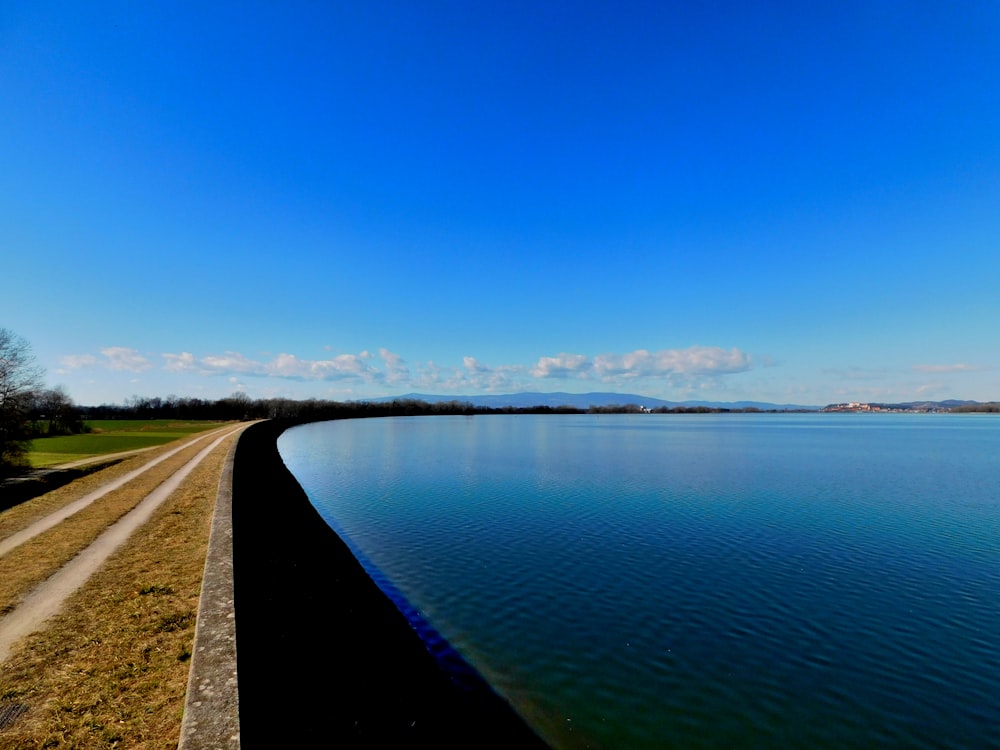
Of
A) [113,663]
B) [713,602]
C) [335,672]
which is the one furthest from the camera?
[713,602]

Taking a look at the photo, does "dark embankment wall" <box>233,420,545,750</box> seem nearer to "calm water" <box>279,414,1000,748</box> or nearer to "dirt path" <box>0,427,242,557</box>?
"calm water" <box>279,414,1000,748</box>

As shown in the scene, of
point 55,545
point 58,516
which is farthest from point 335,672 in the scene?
point 58,516

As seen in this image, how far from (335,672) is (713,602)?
836 centimetres

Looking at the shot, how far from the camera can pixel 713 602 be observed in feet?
35.9

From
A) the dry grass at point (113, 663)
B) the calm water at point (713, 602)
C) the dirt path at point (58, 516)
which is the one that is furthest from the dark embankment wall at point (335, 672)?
the dirt path at point (58, 516)

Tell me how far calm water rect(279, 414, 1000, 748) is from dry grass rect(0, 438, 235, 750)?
469 centimetres

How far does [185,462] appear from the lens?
97.3 feet

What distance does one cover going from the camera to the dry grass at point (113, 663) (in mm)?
5070

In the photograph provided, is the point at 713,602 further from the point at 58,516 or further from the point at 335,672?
the point at 58,516

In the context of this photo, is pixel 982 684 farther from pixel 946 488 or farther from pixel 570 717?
Result: pixel 946 488

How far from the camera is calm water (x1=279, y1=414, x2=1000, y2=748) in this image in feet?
23.4

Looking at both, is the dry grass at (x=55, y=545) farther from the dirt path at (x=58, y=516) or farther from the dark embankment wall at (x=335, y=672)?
the dark embankment wall at (x=335, y=672)

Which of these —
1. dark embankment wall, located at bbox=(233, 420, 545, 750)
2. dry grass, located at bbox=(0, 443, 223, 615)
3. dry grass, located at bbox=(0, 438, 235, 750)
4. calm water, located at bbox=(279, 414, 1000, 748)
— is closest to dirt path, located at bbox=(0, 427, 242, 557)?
dry grass, located at bbox=(0, 443, 223, 615)

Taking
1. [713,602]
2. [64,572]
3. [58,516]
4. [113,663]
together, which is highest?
[58,516]
